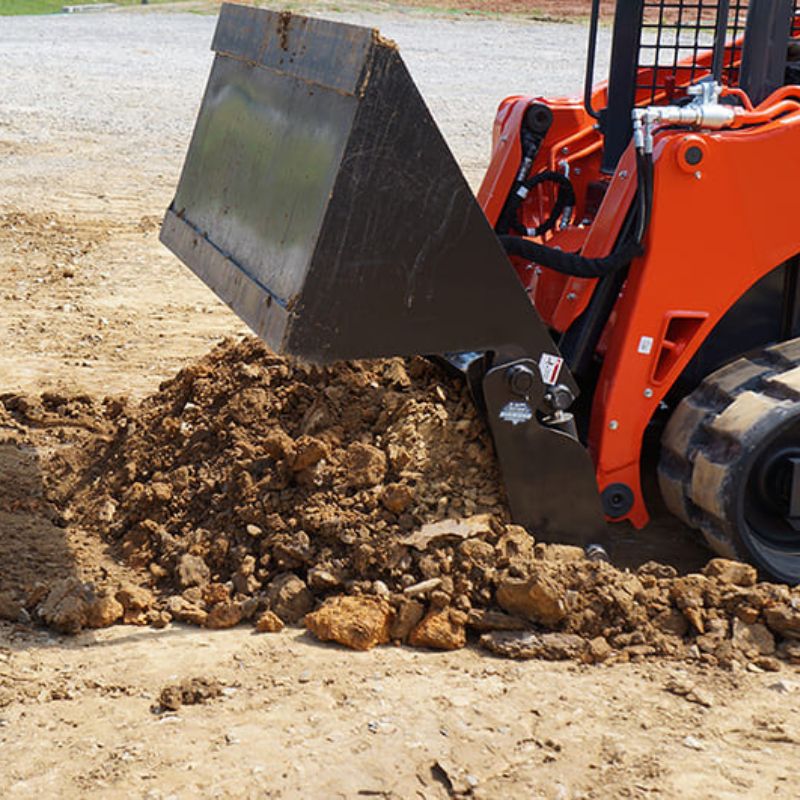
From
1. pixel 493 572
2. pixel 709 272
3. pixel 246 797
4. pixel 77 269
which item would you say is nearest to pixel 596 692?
pixel 493 572

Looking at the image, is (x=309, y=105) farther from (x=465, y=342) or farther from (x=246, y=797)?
(x=246, y=797)

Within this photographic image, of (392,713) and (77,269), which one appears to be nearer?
(392,713)

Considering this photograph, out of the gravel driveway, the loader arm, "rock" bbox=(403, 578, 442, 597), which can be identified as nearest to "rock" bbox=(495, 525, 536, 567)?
the loader arm

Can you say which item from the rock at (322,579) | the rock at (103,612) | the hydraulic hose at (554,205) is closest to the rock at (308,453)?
the rock at (322,579)

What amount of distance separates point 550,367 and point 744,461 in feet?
2.29

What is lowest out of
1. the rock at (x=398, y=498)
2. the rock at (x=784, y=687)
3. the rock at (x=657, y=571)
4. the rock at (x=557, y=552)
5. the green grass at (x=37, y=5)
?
the rock at (x=784, y=687)

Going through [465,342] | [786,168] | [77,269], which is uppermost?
[786,168]

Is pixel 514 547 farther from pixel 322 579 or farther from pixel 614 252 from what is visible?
pixel 614 252

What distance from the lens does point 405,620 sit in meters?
4.39

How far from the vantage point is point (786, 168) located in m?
4.68

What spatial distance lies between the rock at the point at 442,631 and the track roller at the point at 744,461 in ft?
3.07

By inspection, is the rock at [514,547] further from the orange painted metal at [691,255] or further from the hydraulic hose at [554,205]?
the hydraulic hose at [554,205]

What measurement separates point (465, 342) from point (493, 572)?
745 mm

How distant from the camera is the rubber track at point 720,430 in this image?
14.9 ft
